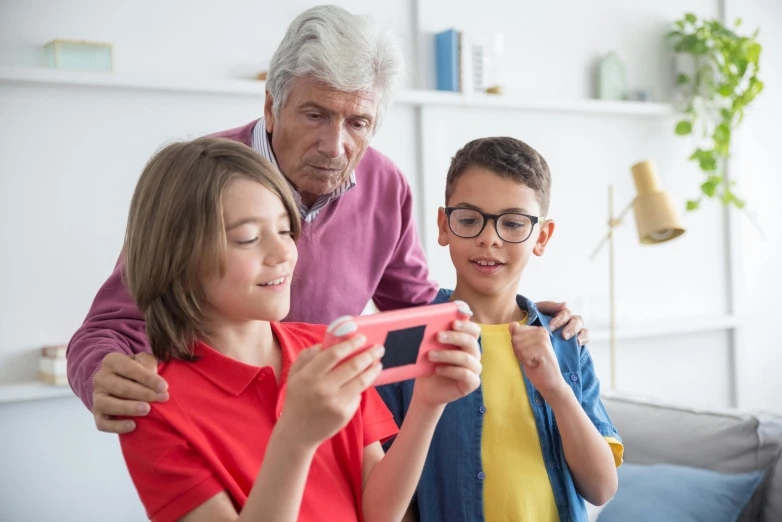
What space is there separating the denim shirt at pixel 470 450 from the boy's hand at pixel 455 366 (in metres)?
0.30

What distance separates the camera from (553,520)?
1.41m

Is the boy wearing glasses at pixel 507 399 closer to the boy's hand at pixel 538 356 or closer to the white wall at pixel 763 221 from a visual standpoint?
the boy's hand at pixel 538 356

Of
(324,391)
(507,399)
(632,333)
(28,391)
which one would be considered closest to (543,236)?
(507,399)

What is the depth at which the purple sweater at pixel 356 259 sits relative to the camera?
1.87 metres

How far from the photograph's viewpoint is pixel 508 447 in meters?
1.44

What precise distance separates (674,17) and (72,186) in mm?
3219

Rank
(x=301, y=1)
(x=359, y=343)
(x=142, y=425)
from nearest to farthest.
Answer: (x=359, y=343), (x=142, y=425), (x=301, y=1)

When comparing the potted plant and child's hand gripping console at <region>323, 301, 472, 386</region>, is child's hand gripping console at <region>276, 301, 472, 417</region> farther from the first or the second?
the potted plant

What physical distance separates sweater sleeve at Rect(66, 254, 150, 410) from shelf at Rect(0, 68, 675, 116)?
126cm

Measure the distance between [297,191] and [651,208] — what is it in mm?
1983

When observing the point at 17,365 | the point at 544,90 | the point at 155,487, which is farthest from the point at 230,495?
the point at 544,90

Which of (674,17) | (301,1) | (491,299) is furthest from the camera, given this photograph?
(674,17)

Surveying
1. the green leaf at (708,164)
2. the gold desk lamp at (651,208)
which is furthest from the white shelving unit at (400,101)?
the gold desk lamp at (651,208)

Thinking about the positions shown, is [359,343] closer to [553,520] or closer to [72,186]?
[553,520]
